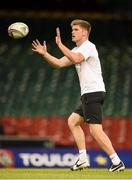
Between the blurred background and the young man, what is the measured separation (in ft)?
9.52

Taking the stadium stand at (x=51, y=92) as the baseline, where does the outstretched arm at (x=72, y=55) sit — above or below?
above

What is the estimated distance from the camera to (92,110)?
30.4 ft

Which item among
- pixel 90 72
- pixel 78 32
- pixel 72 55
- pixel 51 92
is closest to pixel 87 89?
pixel 90 72

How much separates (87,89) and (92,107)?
0.92ft

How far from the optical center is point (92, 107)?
30.5ft

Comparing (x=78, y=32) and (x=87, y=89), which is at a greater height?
(x=78, y=32)

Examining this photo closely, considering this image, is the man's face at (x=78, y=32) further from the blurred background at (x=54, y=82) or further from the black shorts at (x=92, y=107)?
the blurred background at (x=54, y=82)

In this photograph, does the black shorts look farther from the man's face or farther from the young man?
the man's face

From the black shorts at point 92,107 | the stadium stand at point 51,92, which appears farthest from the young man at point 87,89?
the stadium stand at point 51,92

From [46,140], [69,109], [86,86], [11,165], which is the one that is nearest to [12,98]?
[69,109]

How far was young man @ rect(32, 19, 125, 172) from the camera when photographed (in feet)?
30.2

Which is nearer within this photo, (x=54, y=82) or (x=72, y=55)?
(x=72, y=55)

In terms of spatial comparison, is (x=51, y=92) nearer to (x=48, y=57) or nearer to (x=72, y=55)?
(x=48, y=57)

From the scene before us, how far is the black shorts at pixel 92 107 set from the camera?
9.26m
